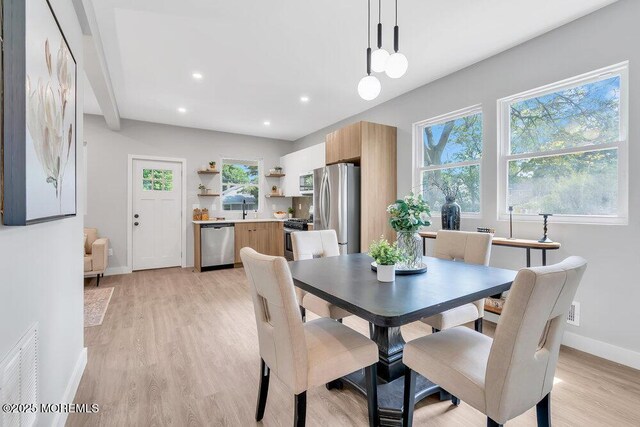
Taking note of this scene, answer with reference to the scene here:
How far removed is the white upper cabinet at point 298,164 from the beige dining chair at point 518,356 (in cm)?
395

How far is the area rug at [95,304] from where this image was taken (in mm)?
3045

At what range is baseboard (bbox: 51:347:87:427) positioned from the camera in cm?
152

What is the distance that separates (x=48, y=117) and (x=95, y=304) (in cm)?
310

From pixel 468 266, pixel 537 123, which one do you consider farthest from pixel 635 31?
pixel 468 266

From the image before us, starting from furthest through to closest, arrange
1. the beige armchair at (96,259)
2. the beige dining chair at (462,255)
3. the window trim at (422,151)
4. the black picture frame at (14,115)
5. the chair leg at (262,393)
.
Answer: the beige armchair at (96,259), the window trim at (422,151), the beige dining chair at (462,255), the chair leg at (262,393), the black picture frame at (14,115)

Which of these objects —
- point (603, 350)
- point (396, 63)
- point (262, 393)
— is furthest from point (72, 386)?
point (603, 350)

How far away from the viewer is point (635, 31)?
2131mm

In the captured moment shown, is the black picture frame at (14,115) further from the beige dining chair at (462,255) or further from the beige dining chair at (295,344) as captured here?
the beige dining chair at (462,255)

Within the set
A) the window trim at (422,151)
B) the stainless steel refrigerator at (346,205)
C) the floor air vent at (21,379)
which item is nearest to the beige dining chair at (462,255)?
the window trim at (422,151)

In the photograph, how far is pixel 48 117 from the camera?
1253mm

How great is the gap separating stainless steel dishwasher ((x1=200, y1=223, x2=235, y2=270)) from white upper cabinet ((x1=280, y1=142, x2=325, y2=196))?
1392 millimetres

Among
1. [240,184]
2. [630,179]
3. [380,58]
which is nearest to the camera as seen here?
[380,58]

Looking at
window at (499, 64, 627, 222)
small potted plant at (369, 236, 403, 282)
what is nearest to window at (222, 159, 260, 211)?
window at (499, 64, 627, 222)

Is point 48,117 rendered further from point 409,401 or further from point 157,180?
point 157,180
